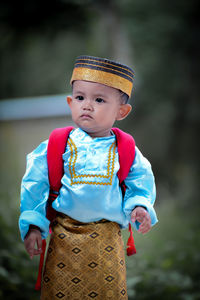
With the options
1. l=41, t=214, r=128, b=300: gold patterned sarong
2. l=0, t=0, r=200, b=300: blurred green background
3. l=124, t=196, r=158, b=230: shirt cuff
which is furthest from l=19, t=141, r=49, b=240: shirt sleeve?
l=0, t=0, r=200, b=300: blurred green background

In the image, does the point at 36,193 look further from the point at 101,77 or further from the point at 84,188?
the point at 101,77

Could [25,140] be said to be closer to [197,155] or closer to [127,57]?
[127,57]

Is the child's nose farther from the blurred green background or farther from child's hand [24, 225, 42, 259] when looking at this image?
the blurred green background

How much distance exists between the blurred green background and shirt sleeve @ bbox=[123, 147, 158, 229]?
329cm

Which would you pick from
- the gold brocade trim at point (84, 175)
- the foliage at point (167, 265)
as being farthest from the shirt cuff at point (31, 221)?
the foliage at point (167, 265)

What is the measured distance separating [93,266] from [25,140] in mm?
4462

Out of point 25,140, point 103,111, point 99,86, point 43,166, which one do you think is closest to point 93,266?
point 43,166

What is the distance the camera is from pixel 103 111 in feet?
6.93

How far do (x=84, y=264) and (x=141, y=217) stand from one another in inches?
15.7

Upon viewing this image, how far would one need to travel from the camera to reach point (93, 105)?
210cm

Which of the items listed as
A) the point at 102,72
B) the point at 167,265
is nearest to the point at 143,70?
the point at 167,265

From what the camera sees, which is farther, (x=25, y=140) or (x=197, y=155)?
(x=197, y=155)

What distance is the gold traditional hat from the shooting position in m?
2.08

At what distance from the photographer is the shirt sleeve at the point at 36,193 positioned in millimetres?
2010
